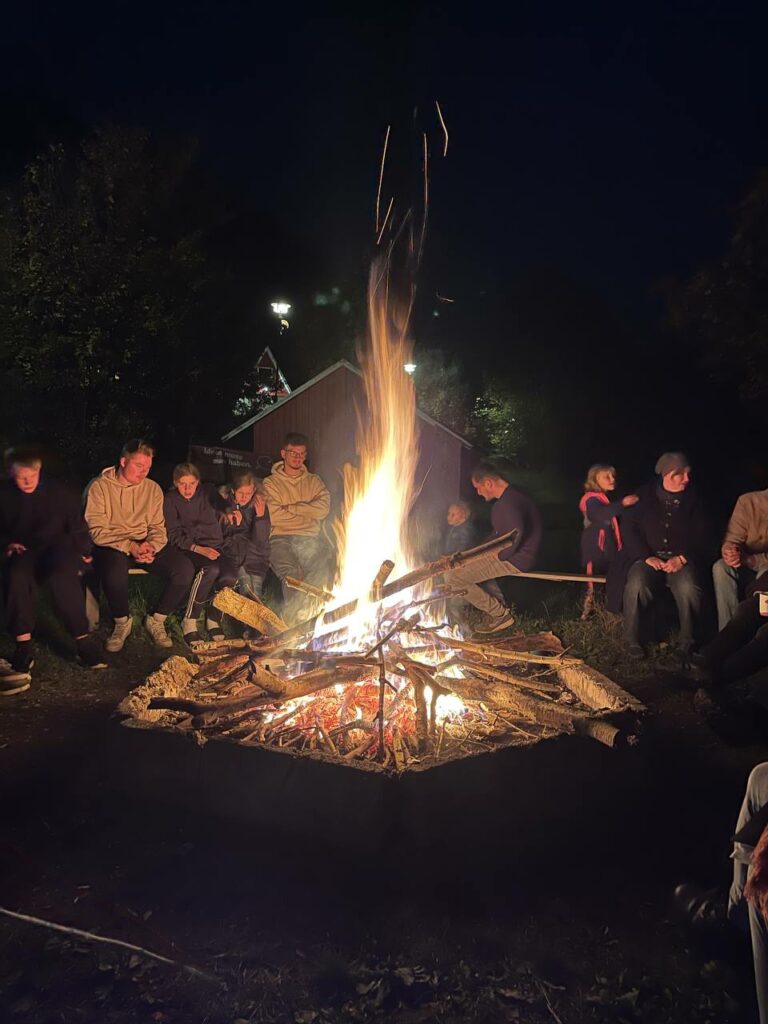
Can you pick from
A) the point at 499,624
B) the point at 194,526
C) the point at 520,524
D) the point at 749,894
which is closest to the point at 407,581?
the point at 520,524

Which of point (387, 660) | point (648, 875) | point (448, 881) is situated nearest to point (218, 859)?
point (448, 881)

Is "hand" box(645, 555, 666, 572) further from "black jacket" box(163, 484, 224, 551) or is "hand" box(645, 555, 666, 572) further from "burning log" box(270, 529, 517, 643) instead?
"black jacket" box(163, 484, 224, 551)

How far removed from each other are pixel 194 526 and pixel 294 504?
47.0 inches

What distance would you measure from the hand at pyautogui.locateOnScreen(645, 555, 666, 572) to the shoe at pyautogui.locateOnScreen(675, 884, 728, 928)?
3827mm

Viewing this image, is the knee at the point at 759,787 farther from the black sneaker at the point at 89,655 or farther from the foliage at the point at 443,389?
the foliage at the point at 443,389

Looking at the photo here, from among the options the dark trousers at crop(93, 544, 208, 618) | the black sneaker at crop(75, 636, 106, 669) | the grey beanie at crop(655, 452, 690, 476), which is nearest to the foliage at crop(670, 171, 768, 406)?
the grey beanie at crop(655, 452, 690, 476)

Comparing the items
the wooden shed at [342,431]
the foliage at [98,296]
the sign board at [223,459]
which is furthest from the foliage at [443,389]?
the foliage at [98,296]

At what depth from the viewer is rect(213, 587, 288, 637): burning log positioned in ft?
17.0

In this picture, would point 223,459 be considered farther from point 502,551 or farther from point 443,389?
point 443,389

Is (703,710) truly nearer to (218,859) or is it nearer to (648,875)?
(648,875)

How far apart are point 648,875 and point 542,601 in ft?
15.8

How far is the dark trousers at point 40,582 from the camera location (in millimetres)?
5641

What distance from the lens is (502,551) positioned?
249 inches

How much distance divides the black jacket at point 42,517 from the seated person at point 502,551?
10.3 feet
